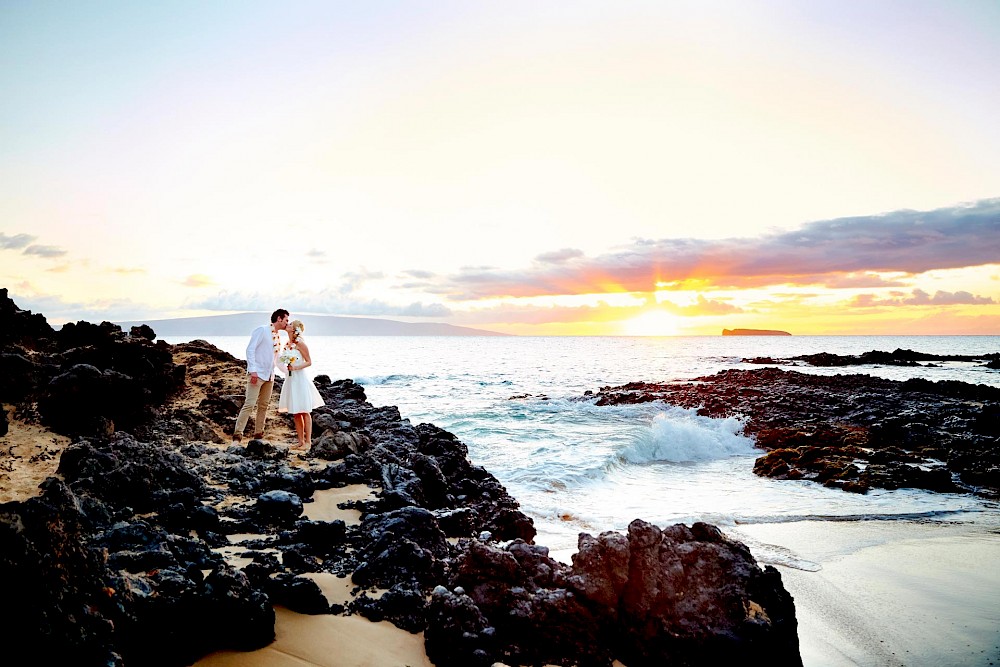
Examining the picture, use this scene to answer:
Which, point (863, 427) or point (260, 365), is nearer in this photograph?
point (260, 365)

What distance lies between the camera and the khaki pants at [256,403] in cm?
996

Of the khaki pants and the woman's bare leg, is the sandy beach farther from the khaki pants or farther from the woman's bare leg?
the khaki pants

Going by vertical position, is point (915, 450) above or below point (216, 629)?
below

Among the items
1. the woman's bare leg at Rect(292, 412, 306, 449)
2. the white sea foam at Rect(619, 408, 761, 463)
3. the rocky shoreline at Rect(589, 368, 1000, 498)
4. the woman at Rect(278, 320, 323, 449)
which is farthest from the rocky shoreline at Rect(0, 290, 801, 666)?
the white sea foam at Rect(619, 408, 761, 463)

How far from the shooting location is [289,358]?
9938mm

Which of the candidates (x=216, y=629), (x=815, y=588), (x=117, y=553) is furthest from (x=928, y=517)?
(x=117, y=553)

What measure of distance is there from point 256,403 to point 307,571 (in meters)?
5.77

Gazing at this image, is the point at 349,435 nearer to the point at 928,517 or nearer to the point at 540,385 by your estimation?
the point at 928,517

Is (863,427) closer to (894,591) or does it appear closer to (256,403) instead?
(894,591)

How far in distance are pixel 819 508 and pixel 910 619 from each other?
17.2ft

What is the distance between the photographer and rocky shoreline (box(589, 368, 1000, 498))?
13008mm

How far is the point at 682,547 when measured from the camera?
15.1 feet

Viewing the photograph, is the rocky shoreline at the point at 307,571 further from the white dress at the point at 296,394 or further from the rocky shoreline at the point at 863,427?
the rocky shoreline at the point at 863,427

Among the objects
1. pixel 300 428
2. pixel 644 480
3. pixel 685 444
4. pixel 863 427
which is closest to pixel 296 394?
pixel 300 428
